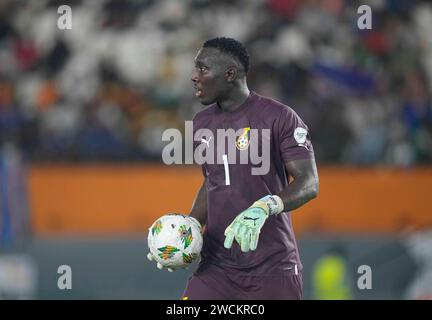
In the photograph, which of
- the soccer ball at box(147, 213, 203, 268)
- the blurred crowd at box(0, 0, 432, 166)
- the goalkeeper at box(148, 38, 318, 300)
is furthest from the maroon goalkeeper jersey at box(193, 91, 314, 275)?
the blurred crowd at box(0, 0, 432, 166)

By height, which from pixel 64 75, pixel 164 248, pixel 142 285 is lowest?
pixel 142 285

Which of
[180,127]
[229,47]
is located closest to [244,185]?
[229,47]

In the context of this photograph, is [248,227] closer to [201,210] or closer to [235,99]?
[201,210]

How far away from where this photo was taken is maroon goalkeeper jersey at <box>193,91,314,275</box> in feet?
21.5

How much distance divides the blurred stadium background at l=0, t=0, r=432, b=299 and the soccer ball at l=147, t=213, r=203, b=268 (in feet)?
17.9

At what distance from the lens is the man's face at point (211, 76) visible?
673 cm

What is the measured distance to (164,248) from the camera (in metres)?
6.66

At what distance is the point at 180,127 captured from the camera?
43.5 feet

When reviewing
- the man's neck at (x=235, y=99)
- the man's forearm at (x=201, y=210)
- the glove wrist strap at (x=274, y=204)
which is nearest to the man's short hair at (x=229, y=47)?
the man's neck at (x=235, y=99)
